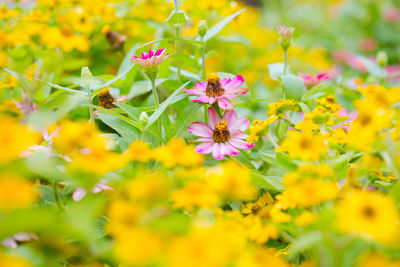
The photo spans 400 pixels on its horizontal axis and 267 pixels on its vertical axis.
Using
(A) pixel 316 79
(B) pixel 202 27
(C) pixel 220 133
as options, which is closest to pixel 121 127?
(C) pixel 220 133

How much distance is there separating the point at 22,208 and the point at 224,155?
38 centimetres

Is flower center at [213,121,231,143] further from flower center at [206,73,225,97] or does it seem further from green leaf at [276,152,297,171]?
green leaf at [276,152,297,171]

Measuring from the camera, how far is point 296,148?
47 cm

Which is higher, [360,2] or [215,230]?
[215,230]

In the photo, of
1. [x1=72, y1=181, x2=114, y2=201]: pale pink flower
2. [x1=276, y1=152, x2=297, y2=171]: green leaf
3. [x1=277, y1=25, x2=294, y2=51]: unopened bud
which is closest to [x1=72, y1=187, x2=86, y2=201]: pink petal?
[x1=72, y1=181, x2=114, y2=201]: pale pink flower

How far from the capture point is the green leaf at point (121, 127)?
0.68m

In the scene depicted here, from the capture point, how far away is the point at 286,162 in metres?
0.56

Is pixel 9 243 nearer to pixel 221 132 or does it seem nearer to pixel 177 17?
pixel 221 132

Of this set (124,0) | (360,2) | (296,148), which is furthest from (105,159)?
(360,2)

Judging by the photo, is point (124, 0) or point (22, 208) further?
point (124, 0)

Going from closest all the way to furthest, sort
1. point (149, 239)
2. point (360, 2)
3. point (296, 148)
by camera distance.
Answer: point (149, 239) < point (296, 148) < point (360, 2)

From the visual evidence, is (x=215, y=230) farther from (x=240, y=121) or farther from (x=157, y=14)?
(x=157, y=14)

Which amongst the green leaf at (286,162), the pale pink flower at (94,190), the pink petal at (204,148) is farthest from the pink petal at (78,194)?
the green leaf at (286,162)

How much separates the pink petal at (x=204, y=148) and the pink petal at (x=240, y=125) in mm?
52
